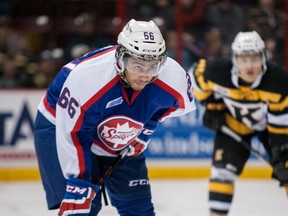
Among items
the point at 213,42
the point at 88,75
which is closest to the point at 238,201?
the point at 213,42

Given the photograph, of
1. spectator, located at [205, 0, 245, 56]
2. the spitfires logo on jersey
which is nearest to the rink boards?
spectator, located at [205, 0, 245, 56]

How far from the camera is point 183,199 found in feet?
18.8

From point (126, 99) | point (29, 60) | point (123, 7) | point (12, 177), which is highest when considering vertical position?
point (126, 99)

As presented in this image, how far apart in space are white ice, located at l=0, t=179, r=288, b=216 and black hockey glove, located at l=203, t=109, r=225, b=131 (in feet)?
3.01

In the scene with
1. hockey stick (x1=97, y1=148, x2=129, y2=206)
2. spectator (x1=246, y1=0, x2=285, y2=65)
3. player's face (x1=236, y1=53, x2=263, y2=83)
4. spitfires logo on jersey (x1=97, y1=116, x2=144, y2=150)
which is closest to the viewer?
spitfires logo on jersey (x1=97, y1=116, x2=144, y2=150)

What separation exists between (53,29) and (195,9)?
1377 mm

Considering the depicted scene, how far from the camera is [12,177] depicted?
6535 millimetres

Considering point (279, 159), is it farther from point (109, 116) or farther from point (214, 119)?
point (109, 116)

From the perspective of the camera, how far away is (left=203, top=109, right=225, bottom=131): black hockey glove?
14.5 feet

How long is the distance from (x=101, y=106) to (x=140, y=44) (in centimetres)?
29

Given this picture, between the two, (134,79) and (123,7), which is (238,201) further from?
(134,79)

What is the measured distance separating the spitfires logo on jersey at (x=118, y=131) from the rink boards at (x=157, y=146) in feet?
10.9

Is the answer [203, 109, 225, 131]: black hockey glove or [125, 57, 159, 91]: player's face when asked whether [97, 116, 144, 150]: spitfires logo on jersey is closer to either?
[125, 57, 159, 91]: player's face

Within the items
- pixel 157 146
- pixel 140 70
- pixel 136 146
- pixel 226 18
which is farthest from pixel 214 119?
pixel 226 18
